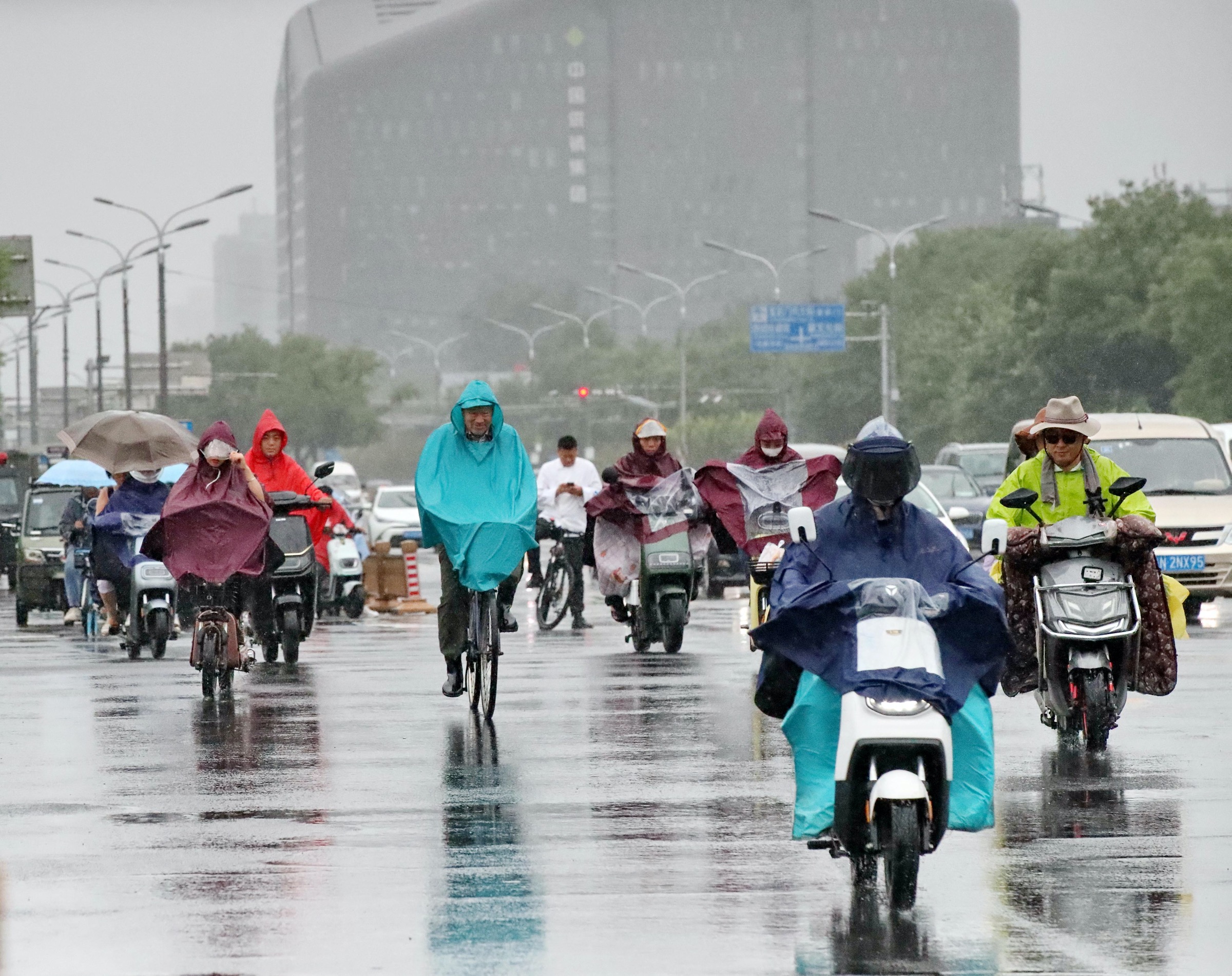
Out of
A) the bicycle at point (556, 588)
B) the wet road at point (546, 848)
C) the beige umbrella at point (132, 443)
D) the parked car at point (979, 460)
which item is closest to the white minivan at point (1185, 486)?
the bicycle at point (556, 588)

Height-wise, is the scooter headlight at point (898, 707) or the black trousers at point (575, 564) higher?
the black trousers at point (575, 564)

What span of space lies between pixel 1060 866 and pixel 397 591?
20495mm

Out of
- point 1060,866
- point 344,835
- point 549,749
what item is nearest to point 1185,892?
point 1060,866

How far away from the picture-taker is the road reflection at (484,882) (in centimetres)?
684

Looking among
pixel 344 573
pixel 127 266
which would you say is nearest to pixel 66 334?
pixel 127 266

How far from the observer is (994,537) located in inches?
347

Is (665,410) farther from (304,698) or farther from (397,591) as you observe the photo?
(304,698)

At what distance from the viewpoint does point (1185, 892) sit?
25.6 feet

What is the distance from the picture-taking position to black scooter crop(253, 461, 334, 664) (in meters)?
18.3

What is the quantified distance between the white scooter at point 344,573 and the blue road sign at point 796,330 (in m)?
47.0

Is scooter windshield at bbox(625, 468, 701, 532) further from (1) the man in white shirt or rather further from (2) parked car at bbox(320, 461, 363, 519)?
(2) parked car at bbox(320, 461, 363, 519)

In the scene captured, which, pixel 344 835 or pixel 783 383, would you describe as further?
pixel 783 383

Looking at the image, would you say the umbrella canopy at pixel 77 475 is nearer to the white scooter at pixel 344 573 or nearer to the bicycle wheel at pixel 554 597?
the white scooter at pixel 344 573

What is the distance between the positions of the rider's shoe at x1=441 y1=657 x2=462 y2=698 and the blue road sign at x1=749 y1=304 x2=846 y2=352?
5946cm
